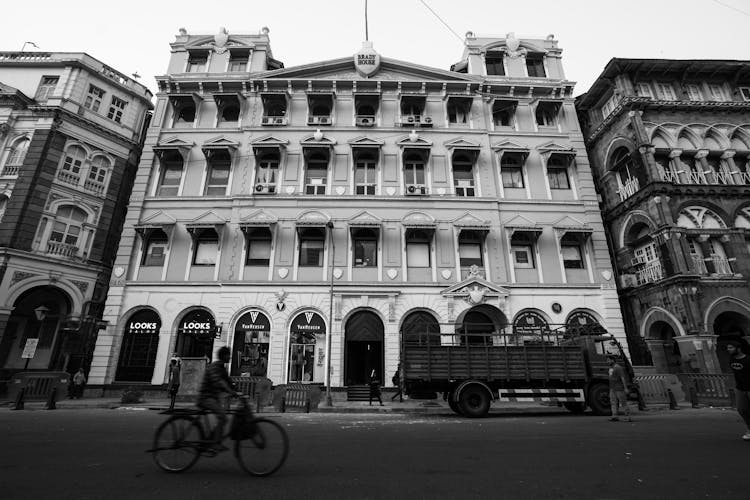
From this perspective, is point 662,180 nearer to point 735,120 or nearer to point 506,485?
point 735,120

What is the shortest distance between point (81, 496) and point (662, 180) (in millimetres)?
27013

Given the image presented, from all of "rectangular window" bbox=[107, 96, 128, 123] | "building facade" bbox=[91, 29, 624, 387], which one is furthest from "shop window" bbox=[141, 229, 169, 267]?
"rectangular window" bbox=[107, 96, 128, 123]

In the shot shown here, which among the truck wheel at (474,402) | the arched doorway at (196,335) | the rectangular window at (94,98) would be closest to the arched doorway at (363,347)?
the arched doorway at (196,335)

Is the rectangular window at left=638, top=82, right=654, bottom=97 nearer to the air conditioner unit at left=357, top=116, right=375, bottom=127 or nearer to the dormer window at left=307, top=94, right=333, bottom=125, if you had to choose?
the air conditioner unit at left=357, top=116, right=375, bottom=127

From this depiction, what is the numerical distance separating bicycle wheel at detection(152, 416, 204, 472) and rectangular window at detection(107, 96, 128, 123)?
94.0 feet

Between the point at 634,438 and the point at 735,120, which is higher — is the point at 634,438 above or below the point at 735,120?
below

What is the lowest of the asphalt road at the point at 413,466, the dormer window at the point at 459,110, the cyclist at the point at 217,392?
the asphalt road at the point at 413,466

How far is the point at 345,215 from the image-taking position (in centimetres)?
2214

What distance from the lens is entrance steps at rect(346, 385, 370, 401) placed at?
18.5 metres

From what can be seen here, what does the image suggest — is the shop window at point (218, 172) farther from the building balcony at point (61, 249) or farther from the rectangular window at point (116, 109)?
the rectangular window at point (116, 109)

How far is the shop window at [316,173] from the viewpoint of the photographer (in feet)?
75.2

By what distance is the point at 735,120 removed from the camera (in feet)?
77.1

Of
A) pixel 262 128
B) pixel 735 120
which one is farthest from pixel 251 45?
pixel 735 120

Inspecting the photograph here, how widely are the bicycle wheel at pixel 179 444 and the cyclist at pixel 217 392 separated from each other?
0.26 metres
